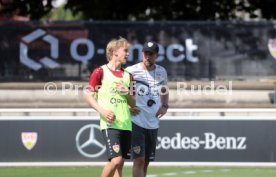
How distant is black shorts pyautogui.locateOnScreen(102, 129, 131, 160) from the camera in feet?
31.7

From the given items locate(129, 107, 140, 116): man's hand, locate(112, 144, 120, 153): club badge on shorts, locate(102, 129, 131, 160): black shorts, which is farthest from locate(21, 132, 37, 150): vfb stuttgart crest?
locate(112, 144, 120, 153): club badge on shorts

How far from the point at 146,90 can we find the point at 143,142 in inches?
25.3

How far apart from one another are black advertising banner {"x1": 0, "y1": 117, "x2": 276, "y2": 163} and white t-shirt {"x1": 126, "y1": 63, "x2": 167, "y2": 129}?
4.51m

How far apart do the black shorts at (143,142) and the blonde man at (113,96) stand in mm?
868

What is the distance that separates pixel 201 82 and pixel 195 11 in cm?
548

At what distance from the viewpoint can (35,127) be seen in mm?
15391

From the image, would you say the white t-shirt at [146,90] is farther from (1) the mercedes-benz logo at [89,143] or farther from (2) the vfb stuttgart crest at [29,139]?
(2) the vfb stuttgart crest at [29,139]

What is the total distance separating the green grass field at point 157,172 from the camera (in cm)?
1389

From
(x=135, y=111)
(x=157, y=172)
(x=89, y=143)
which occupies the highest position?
(x=135, y=111)

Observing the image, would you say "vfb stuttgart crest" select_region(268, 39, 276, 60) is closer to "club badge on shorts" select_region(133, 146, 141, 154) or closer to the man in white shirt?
the man in white shirt

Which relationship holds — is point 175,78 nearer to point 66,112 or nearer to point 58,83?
point 58,83

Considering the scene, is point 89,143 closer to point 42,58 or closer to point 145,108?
point 145,108

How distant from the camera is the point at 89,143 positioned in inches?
606

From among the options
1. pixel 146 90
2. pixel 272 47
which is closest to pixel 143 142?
pixel 146 90
